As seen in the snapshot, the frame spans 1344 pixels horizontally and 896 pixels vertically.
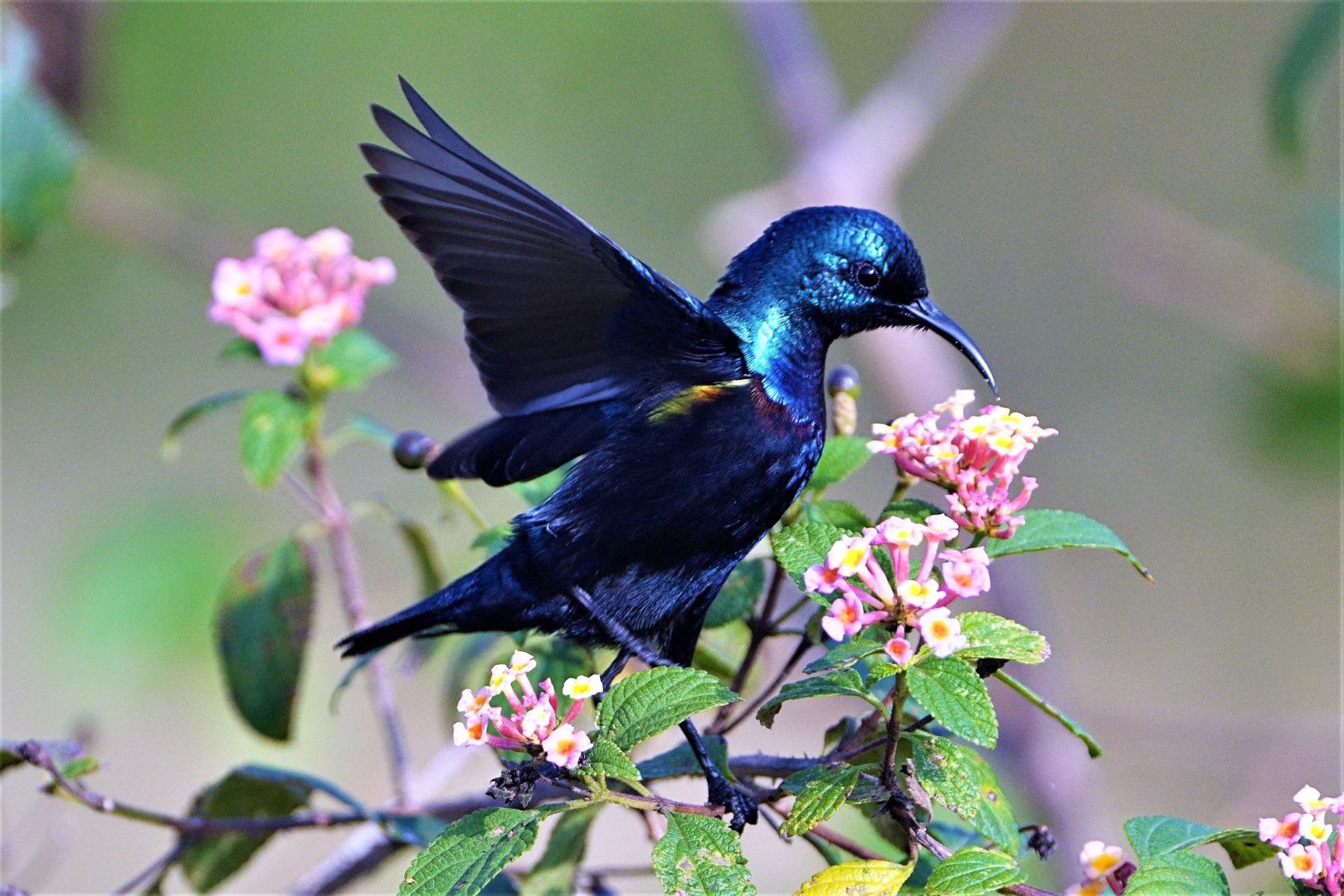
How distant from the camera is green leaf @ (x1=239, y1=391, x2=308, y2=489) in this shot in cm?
139

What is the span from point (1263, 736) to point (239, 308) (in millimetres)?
2370

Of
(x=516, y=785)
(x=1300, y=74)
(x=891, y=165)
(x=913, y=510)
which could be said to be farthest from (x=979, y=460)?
(x=891, y=165)

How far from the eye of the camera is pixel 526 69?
14.4 feet

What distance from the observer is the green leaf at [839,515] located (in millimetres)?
1089

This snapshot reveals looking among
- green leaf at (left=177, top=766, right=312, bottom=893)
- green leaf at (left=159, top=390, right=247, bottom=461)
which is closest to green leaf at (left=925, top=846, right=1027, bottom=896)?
green leaf at (left=177, top=766, right=312, bottom=893)

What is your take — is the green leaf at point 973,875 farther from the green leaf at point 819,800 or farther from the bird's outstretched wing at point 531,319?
the bird's outstretched wing at point 531,319

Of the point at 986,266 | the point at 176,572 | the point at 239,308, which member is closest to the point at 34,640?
the point at 176,572

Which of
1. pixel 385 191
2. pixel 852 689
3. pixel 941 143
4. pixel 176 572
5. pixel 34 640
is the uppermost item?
pixel 941 143

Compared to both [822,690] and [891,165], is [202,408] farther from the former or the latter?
[891,165]

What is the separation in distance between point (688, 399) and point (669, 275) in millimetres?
3018

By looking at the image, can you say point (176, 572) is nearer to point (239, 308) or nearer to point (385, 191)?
point (239, 308)

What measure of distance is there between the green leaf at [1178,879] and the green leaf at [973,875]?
8 centimetres

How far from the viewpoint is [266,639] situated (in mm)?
1442

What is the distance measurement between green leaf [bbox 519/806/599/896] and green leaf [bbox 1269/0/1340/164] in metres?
1.07
